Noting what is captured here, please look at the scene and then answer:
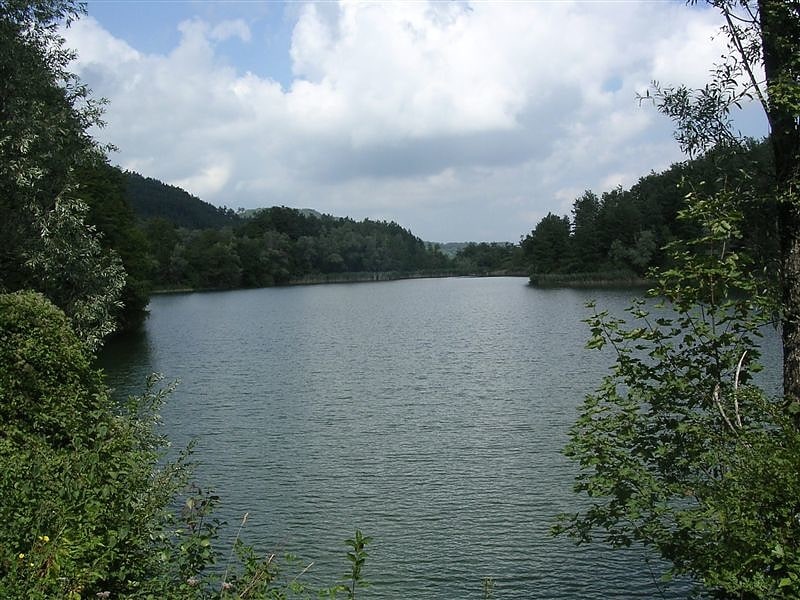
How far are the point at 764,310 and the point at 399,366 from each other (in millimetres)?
27508

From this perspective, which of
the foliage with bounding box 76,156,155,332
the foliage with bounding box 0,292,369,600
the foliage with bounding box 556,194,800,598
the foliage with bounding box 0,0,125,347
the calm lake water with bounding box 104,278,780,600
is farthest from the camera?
the foliage with bounding box 76,156,155,332

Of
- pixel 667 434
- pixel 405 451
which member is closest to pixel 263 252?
pixel 405 451

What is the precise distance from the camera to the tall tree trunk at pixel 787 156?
6863 millimetres

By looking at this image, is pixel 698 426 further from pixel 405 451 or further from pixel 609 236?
pixel 609 236

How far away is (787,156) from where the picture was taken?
7316mm

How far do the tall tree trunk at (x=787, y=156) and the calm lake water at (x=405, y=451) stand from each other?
5300 mm

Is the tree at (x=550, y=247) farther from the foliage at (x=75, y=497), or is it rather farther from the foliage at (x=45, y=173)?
the foliage at (x=75, y=497)

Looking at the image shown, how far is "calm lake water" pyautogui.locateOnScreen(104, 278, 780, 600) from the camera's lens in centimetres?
1194

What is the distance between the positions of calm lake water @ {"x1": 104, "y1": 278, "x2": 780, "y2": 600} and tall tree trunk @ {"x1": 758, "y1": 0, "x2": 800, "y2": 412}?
17.4ft

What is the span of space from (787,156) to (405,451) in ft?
44.2

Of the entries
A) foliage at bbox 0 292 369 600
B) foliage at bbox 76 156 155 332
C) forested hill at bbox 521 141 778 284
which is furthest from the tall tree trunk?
forested hill at bbox 521 141 778 284

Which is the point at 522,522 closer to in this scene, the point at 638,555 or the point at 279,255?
the point at 638,555

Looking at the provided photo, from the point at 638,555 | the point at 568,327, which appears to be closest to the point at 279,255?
the point at 568,327

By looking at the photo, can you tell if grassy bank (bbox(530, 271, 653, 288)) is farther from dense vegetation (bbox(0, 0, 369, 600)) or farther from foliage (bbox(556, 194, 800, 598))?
foliage (bbox(556, 194, 800, 598))
